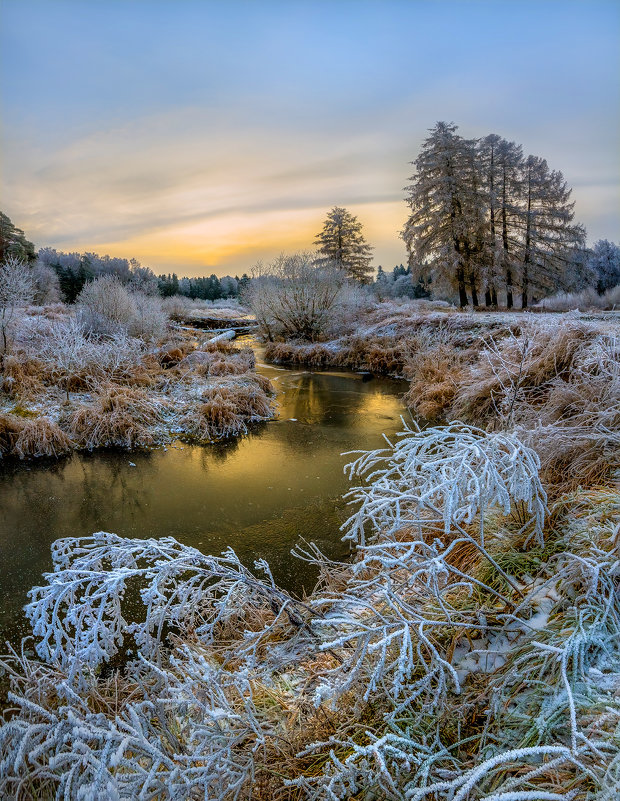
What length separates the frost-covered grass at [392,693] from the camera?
1.59 m

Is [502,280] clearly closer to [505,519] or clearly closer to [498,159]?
[498,159]

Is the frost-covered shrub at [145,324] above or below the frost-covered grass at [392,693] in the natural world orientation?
above

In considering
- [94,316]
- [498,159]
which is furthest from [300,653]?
[498,159]

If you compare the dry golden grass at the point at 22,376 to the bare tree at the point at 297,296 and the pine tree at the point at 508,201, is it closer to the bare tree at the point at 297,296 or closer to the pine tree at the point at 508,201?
the bare tree at the point at 297,296

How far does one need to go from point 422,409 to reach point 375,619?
807 centimetres

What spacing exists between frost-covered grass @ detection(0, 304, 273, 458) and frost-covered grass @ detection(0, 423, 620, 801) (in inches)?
231

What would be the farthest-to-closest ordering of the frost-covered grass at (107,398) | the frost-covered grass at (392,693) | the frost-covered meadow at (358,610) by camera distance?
the frost-covered grass at (107,398) → the frost-covered meadow at (358,610) → the frost-covered grass at (392,693)

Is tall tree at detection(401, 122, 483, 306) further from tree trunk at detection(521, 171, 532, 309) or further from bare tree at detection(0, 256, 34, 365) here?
bare tree at detection(0, 256, 34, 365)

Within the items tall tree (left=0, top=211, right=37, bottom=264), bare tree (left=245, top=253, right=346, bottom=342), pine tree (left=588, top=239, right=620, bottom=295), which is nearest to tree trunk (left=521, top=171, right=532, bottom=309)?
pine tree (left=588, top=239, right=620, bottom=295)

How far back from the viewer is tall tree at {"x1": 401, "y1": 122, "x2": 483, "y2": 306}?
2245 centimetres

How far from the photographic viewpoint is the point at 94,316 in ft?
49.0

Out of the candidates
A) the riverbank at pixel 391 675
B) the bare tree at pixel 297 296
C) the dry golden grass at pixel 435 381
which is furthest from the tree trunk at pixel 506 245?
the riverbank at pixel 391 675

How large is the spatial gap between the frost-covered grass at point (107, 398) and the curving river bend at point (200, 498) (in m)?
0.49

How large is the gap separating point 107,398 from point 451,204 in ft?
68.7
